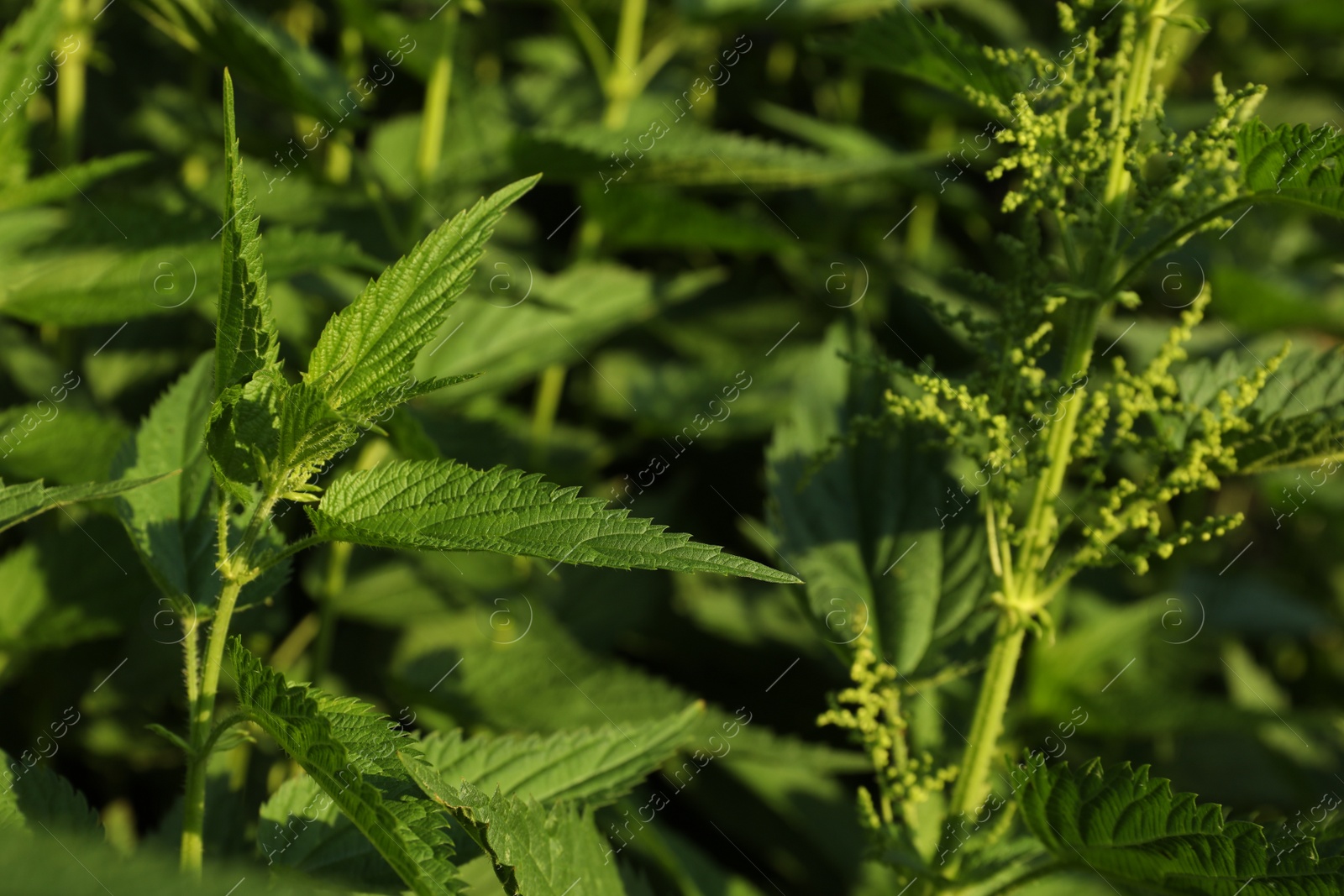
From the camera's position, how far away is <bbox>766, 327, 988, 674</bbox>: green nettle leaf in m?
1.60

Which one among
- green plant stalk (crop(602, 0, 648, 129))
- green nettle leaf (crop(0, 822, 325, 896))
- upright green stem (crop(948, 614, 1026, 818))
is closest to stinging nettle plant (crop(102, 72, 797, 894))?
green nettle leaf (crop(0, 822, 325, 896))

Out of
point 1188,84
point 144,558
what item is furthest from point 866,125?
point 144,558

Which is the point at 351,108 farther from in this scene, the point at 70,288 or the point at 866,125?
the point at 866,125

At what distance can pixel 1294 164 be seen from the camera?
116cm

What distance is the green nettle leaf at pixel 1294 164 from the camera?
1127 mm

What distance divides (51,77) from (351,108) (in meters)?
0.84

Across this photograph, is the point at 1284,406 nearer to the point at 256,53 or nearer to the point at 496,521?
the point at 496,521

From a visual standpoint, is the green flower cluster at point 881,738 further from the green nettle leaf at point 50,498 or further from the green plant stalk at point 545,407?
the green plant stalk at point 545,407

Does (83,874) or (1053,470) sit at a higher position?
(1053,470)

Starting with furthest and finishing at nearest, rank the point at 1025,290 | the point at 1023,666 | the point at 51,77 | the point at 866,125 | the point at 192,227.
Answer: the point at 866,125, the point at 1023,666, the point at 51,77, the point at 192,227, the point at 1025,290

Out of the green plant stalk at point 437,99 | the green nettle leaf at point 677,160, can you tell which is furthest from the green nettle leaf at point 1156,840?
the green plant stalk at point 437,99

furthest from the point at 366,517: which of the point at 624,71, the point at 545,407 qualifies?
the point at 624,71

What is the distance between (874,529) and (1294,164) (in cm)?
80

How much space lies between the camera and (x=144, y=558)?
119 centimetres
